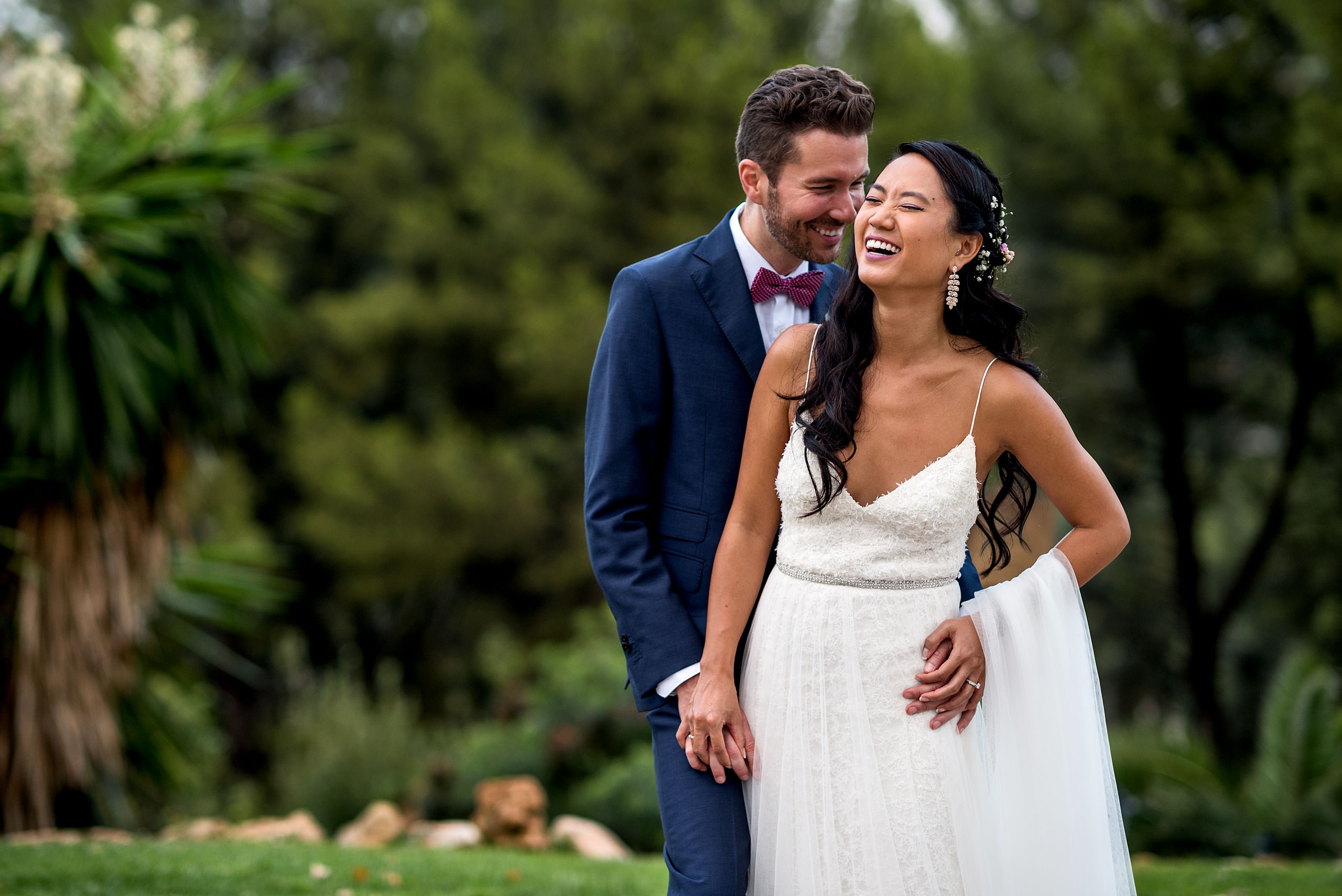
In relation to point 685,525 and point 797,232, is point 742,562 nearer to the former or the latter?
point 685,525

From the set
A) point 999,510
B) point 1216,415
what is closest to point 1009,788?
Answer: point 999,510

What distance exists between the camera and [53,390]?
6574 mm

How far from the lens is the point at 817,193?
2695 mm

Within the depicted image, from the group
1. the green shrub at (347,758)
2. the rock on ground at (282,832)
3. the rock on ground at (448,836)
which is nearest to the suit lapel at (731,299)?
the rock on ground at (448,836)

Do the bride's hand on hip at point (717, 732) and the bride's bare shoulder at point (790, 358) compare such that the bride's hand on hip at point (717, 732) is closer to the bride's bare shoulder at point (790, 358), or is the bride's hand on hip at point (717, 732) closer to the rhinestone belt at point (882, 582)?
the rhinestone belt at point (882, 582)

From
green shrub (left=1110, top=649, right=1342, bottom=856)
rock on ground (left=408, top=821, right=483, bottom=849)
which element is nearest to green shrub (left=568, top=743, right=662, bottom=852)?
rock on ground (left=408, top=821, right=483, bottom=849)

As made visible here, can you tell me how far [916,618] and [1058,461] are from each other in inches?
17.0

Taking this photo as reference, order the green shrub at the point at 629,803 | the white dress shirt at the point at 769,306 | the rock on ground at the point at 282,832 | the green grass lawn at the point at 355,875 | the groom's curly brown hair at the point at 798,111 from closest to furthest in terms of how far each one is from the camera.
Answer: the groom's curly brown hair at the point at 798,111
the white dress shirt at the point at 769,306
the green grass lawn at the point at 355,875
the rock on ground at the point at 282,832
the green shrub at the point at 629,803

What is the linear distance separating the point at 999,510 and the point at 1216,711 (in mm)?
10576

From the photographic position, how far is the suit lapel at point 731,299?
270 cm

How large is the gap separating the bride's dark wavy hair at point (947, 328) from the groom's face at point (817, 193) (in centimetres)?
11

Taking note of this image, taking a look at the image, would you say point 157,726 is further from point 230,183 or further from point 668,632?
point 668,632

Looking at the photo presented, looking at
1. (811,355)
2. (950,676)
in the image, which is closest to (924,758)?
(950,676)

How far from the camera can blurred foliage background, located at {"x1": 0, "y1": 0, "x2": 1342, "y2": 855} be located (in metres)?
9.77
